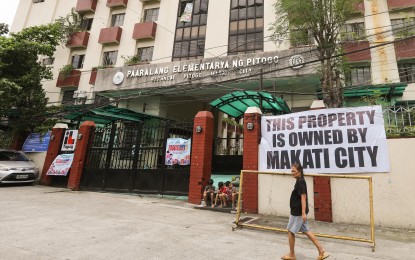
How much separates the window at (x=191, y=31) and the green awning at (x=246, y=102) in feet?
22.3

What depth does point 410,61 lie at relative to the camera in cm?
1392

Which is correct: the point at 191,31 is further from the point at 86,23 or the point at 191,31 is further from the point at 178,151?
the point at 178,151

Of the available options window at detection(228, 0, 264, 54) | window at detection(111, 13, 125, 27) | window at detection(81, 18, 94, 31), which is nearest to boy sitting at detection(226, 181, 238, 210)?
window at detection(228, 0, 264, 54)

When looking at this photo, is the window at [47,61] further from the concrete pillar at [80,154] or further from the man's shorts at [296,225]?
the man's shorts at [296,225]

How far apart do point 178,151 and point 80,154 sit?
17.6ft

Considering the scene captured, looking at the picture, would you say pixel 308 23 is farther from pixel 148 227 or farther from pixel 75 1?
pixel 75 1

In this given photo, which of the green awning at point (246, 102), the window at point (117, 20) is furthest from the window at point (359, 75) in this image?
the window at point (117, 20)

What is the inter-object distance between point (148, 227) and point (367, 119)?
645 centimetres

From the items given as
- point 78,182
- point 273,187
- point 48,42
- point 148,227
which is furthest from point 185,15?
point 148,227

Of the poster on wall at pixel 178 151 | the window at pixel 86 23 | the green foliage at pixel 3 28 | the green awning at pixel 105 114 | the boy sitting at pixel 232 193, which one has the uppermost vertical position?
the window at pixel 86 23

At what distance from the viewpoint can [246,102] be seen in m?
11.6

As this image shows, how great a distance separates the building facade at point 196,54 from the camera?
13539mm

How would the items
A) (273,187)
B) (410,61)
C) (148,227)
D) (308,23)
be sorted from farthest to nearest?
(410,61), (308,23), (273,187), (148,227)

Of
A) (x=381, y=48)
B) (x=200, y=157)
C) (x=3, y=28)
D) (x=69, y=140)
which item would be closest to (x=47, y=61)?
(x=3, y=28)
